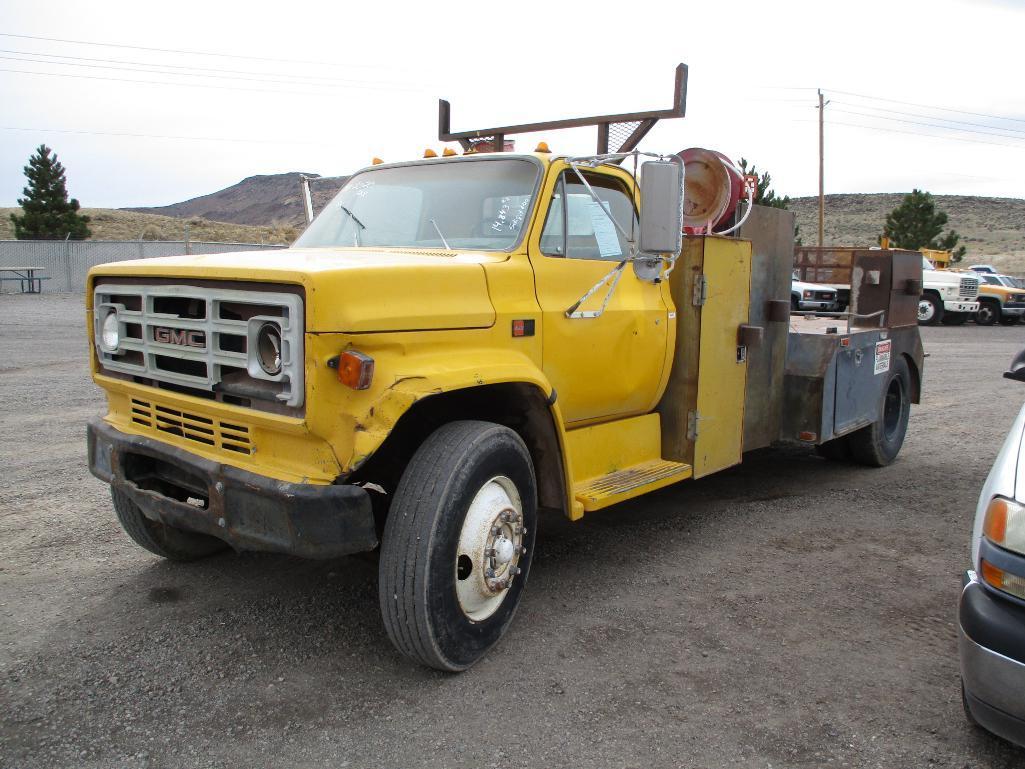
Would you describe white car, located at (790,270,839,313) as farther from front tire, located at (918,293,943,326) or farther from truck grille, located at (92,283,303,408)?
truck grille, located at (92,283,303,408)

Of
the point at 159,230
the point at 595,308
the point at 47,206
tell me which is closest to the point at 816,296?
the point at 595,308

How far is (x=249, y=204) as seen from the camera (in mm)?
92000

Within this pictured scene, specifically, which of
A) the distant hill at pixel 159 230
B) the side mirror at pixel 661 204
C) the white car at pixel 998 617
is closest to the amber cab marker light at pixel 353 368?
the side mirror at pixel 661 204

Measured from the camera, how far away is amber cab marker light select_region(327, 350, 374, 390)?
119 inches

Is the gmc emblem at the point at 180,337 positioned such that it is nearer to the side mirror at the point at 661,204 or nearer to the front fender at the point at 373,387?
the front fender at the point at 373,387

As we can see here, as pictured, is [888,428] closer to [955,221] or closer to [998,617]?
[998,617]

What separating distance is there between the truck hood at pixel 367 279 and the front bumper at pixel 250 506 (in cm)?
61

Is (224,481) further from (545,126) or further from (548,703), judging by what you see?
(545,126)

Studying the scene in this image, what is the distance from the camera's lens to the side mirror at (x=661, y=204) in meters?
3.76

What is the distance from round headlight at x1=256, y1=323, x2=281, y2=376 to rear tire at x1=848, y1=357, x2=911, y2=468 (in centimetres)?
513

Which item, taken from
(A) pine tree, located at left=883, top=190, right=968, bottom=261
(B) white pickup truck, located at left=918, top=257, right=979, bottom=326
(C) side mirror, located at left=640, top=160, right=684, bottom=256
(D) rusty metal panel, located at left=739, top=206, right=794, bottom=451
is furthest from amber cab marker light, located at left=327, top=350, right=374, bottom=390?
(A) pine tree, located at left=883, top=190, right=968, bottom=261

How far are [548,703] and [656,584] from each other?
1.34 m

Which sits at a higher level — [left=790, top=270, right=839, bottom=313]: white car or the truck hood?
the truck hood

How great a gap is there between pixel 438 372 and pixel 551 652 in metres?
1.32
